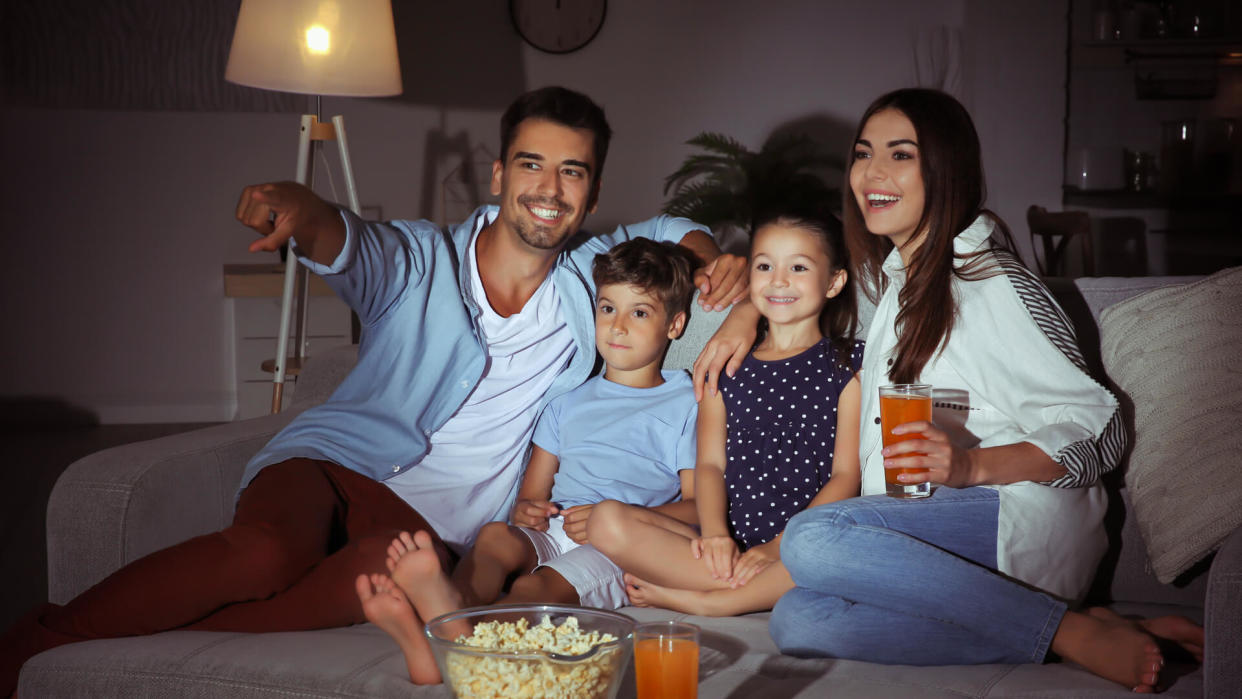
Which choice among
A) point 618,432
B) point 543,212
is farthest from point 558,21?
point 618,432

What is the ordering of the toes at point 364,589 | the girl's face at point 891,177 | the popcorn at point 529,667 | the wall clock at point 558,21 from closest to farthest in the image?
1. the popcorn at point 529,667
2. the toes at point 364,589
3. the girl's face at point 891,177
4. the wall clock at point 558,21

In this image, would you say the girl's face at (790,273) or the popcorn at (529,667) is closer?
the popcorn at (529,667)

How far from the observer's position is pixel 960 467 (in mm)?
1519

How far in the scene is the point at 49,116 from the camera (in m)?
5.34

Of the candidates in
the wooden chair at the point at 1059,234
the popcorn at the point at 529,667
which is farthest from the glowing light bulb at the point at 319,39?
the wooden chair at the point at 1059,234

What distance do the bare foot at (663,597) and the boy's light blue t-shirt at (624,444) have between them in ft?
0.76

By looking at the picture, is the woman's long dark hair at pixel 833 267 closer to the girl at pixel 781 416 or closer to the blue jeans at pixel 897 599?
the girl at pixel 781 416

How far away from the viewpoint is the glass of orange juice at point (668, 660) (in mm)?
1166

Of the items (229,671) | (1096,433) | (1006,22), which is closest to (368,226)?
(229,671)

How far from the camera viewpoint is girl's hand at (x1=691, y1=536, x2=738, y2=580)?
5.81 feet

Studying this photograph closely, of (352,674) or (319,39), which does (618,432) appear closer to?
(352,674)

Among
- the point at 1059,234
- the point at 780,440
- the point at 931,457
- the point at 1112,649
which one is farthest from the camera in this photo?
the point at 1059,234

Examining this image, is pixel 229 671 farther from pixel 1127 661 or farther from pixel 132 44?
pixel 132 44

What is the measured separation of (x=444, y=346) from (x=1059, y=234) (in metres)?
4.32
